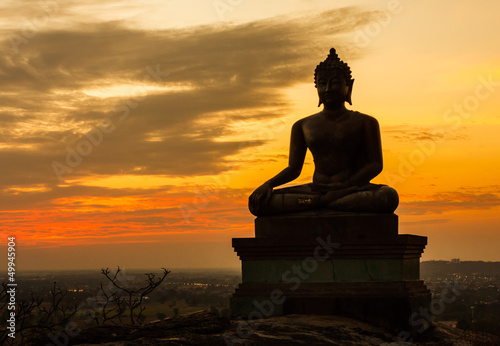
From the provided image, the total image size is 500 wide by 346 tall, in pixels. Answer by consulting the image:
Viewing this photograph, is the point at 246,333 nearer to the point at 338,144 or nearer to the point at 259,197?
the point at 259,197

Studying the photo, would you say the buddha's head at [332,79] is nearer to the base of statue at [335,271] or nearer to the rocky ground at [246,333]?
the base of statue at [335,271]

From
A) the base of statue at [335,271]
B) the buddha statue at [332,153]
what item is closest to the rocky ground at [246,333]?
the base of statue at [335,271]

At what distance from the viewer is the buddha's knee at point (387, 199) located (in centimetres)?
1060

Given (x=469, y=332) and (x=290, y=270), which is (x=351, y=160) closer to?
(x=290, y=270)

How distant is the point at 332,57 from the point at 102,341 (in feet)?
19.4

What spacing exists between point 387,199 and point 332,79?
218 centimetres

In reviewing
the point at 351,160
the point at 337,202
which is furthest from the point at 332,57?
the point at 337,202

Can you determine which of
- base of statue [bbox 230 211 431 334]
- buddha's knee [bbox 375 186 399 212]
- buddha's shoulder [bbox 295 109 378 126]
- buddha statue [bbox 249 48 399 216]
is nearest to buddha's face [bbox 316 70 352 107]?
buddha statue [bbox 249 48 399 216]

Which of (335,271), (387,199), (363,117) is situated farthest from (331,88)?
(335,271)

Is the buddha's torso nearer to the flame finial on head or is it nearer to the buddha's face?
the buddha's face

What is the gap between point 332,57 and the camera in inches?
449

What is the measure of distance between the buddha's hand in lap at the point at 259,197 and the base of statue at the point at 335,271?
1.48ft

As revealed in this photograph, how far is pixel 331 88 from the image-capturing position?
11.3 m

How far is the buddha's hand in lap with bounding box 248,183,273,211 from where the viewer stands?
11.2 m
